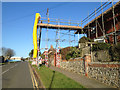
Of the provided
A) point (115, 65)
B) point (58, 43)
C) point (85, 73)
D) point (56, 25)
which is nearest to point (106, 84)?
point (115, 65)

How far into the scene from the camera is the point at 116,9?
14.5m

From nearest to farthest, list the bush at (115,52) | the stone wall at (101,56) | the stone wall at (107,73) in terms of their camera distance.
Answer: the stone wall at (107,73)
the bush at (115,52)
the stone wall at (101,56)

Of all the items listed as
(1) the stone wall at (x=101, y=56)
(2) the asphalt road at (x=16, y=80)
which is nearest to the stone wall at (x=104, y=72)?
(1) the stone wall at (x=101, y=56)

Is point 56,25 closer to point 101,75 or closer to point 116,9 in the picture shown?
point 116,9

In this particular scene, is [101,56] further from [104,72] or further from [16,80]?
[16,80]

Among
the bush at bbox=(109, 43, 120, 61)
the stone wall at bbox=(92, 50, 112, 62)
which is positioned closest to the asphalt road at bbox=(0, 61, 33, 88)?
the stone wall at bbox=(92, 50, 112, 62)

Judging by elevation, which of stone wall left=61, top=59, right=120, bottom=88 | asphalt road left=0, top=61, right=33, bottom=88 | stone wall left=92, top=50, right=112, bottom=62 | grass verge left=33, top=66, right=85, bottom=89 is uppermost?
stone wall left=92, top=50, right=112, bottom=62

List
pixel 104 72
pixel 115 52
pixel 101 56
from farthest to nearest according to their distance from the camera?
pixel 101 56 → pixel 115 52 → pixel 104 72

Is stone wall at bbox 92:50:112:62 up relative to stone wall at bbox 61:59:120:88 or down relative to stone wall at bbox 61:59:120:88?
up

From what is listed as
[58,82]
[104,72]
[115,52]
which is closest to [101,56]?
[115,52]

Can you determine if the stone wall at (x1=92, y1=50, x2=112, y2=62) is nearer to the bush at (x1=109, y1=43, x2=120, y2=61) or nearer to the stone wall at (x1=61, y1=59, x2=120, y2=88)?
the bush at (x1=109, y1=43, x2=120, y2=61)

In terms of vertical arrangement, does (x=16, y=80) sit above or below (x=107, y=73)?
below

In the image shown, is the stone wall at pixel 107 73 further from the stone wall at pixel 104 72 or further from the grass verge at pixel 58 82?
the grass verge at pixel 58 82

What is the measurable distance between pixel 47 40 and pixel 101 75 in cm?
1501
